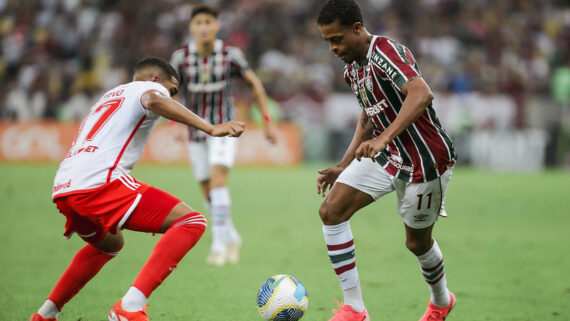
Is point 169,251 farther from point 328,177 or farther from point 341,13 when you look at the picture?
point 341,13

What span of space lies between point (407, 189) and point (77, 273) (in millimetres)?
2296

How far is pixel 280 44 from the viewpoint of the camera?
2475 centimetres

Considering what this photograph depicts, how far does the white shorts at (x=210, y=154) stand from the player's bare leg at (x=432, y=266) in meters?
3.60

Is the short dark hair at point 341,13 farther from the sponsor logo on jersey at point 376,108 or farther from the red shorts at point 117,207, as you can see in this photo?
the red shorts at point 117,207

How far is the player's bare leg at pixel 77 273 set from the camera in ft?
16.3

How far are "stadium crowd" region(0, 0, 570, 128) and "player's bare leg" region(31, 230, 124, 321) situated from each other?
17573 mm

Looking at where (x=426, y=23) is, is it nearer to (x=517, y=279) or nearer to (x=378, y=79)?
(x=517, y=279)

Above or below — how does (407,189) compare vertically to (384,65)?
below

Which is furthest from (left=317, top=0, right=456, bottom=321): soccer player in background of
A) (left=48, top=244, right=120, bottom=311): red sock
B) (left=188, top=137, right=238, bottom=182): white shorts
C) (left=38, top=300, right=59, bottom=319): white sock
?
(left=188, top=137, right=238, bottom=182): white shorts

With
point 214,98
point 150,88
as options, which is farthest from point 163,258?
point 214,98

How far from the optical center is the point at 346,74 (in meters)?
5.28

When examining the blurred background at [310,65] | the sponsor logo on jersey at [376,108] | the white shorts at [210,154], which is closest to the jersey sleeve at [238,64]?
the white shorts at [210,154]

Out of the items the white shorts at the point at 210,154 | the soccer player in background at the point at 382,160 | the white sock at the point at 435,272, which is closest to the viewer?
the soccer player in background at the point at 382,160

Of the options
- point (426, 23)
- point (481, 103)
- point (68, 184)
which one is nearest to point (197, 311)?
point (68, 184)
